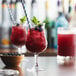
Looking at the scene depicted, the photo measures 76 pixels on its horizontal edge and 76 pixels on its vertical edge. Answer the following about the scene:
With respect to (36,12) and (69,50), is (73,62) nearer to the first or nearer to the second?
(69,50)

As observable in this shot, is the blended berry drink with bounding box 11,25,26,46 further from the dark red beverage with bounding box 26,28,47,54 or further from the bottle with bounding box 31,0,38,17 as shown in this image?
the bottle with bounding box 31,0,38,17

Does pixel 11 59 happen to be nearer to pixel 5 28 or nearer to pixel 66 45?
pixel 66 45

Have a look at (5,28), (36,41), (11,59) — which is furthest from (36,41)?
(5,28)

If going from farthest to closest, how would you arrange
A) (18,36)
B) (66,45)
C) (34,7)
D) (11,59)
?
(34,7), (18,36), (66,45), (11,59)

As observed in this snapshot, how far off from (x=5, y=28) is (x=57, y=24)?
0.51m

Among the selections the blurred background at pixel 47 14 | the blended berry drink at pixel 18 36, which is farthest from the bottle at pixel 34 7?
the blended berry drink at pixel 18 36

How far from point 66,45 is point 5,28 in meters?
1.49

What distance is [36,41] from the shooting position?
161cm

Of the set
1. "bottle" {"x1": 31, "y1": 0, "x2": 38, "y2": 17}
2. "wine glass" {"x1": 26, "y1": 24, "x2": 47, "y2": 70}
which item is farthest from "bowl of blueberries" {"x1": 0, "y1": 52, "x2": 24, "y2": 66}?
"bottle" {"x1": 31, "y1": 0, "x2": 38, "y2": 17}

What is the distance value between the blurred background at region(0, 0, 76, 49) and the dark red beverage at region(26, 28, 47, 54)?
169cm

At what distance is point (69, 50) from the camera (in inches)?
75.8

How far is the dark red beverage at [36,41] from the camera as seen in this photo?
1.60m

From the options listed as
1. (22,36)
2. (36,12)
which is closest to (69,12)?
(36,12)

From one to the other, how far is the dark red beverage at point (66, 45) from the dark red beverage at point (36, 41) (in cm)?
32
